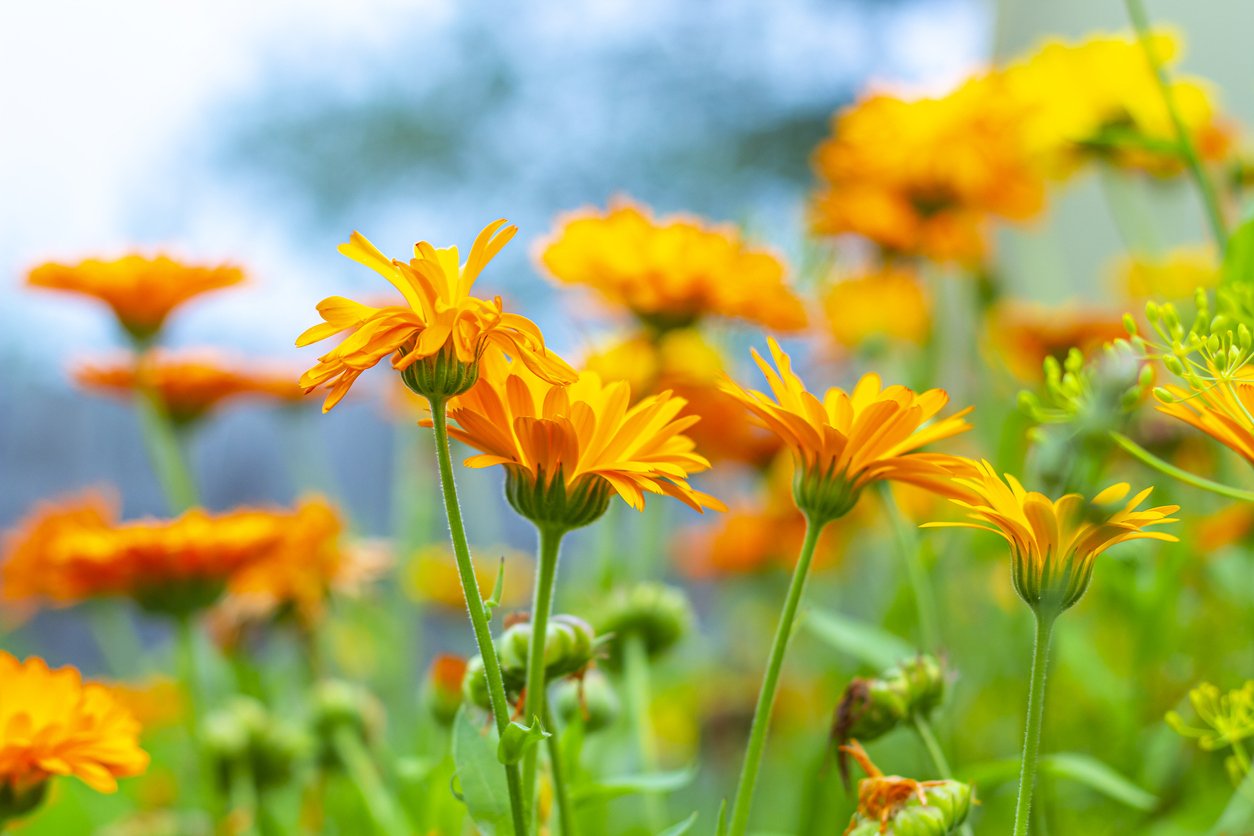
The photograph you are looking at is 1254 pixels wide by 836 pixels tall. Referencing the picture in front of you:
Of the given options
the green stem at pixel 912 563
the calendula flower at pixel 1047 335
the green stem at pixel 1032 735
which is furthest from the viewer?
the calendula flower at pixel 1047 335

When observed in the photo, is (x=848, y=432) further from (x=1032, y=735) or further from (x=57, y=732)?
(x=57, y=732)

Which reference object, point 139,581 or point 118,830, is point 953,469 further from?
point 118,830

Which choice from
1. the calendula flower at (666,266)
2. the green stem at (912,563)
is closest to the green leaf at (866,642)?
the green stem at (912,563)

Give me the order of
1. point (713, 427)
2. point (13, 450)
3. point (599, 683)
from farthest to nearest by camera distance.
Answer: point (13, 450) → point (713, 427) → point (599, 683)

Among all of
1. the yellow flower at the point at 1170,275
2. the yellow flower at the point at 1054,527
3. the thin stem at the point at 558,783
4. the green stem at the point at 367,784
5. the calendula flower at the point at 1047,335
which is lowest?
the green stem at the point at 367,784

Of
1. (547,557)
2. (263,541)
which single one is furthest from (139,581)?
(547,557)

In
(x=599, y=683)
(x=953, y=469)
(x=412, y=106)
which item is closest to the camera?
(x=953, y=469)

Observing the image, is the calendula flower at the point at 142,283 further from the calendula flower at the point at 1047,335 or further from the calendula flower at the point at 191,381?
the calendula flower at the point at 1047,335

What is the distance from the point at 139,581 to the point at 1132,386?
336mm

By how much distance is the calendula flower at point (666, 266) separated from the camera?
42 cm

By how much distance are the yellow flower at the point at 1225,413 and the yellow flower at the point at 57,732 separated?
0.75ft

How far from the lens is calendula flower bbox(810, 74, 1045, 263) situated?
559 mm

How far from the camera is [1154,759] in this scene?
44cm

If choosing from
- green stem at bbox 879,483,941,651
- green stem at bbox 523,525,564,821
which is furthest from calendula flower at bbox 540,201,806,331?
green stem at bbox 523,525,564,821
